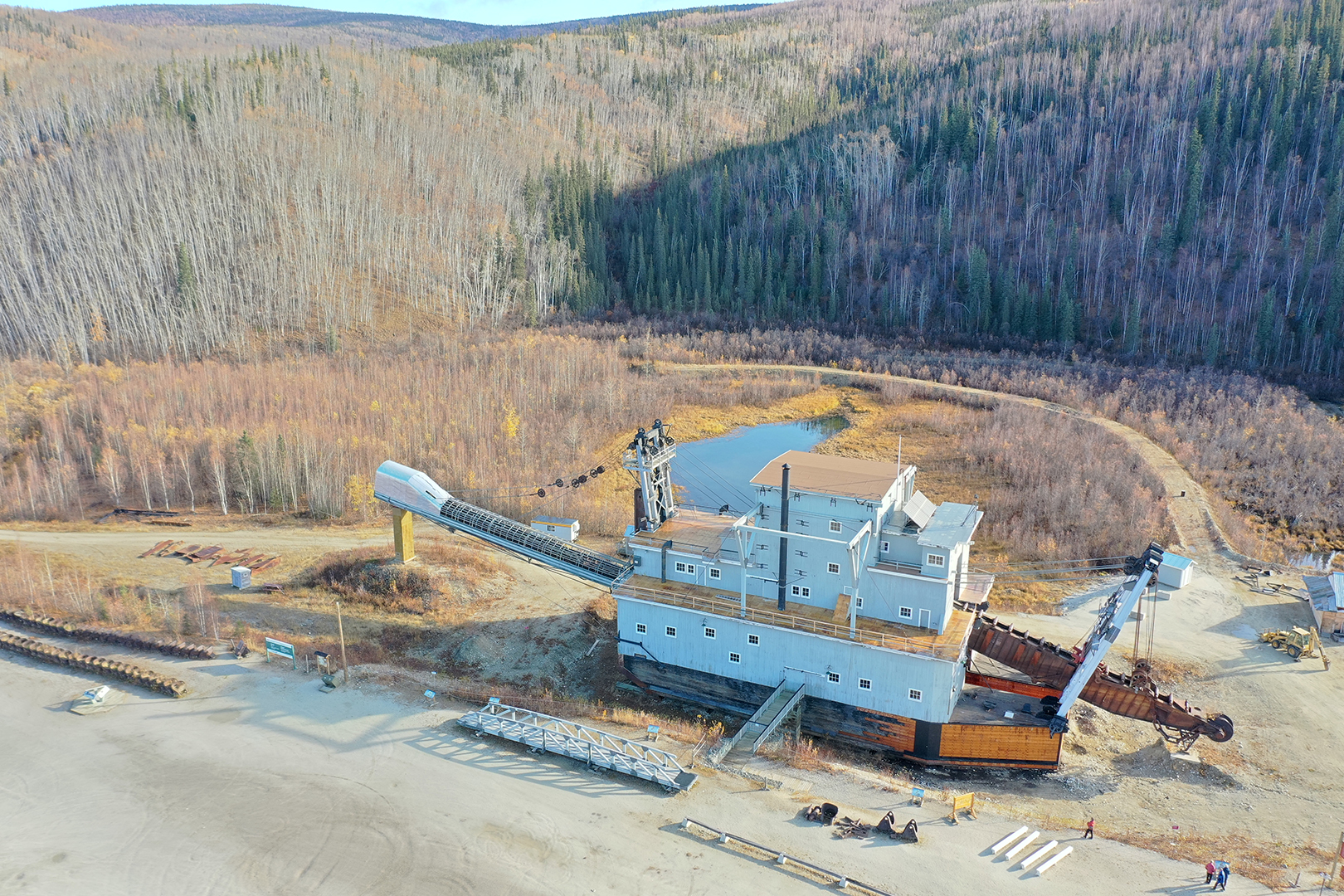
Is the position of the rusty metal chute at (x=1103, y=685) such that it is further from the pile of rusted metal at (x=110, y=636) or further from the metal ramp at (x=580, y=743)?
the pile of rusted metal at (x=110, y=636)

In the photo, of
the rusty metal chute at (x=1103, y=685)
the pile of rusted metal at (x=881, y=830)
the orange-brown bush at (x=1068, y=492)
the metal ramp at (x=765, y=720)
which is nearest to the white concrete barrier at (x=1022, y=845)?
the pile of rusted metal at (x=881, y=830)

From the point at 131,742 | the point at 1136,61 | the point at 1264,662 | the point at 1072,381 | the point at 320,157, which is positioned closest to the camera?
the point at 131,742

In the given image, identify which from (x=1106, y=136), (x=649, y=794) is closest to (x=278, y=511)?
(x=649, y=794)

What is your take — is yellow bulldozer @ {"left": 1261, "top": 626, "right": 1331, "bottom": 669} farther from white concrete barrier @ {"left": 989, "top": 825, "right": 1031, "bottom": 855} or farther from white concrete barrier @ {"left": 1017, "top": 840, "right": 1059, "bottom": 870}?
white concrete barrier @ {"left": 989, "top": 825, "right": 1031, "bottom": 855}

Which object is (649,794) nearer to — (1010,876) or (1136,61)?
(1010,876)

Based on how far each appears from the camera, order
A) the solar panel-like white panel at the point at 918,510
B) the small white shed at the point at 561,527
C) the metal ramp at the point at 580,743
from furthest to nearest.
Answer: the small white shed at the point at 561,527 → the solar panel-like white panel at the point at 918,510 → the metal ramp at the point at 580,743

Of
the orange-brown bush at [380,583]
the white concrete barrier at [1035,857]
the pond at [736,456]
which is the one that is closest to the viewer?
the white concrete barrier at [1035,857]
